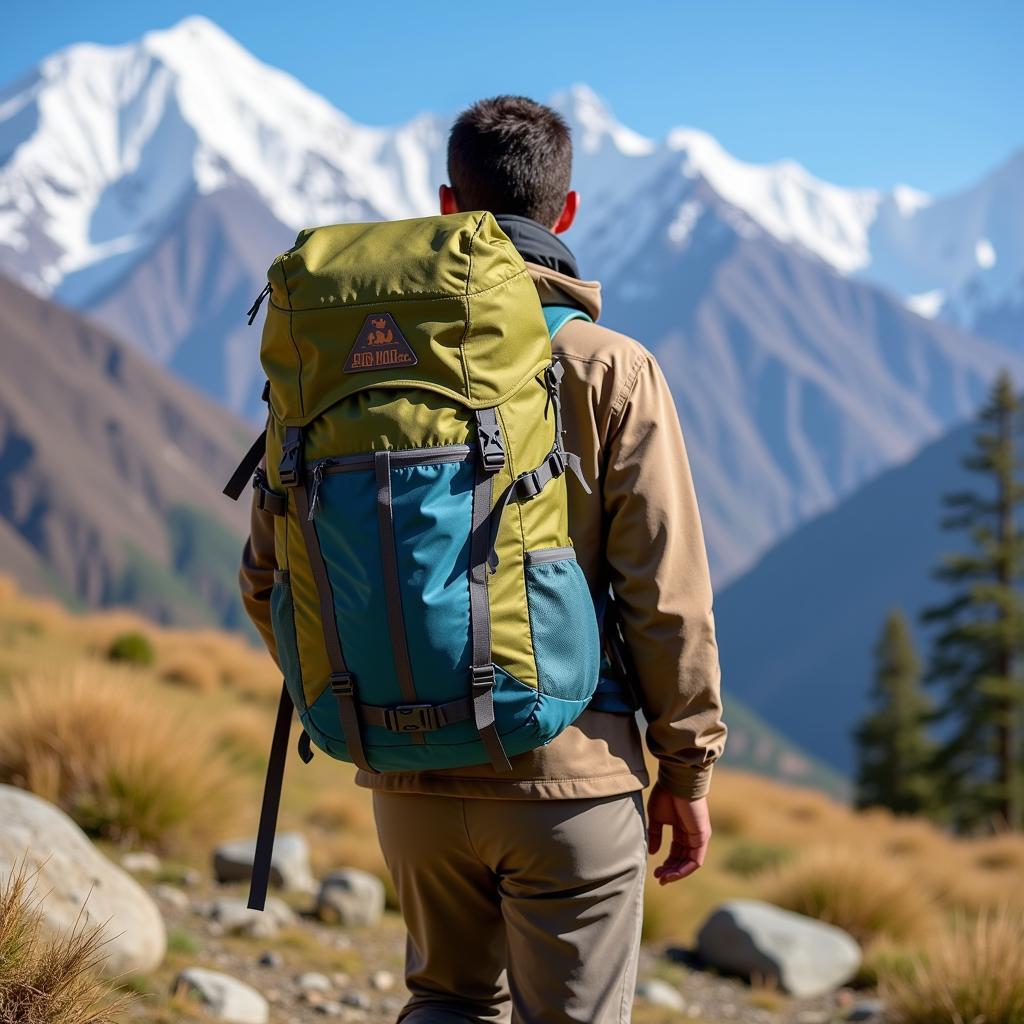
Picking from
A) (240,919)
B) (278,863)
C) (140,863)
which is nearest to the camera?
(240,919)

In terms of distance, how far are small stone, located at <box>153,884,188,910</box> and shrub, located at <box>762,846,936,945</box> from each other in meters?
3.89

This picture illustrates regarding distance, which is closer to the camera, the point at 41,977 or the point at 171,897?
the point at 41,977

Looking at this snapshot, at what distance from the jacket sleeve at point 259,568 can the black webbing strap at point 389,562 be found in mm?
555

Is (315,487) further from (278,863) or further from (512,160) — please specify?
(278,863)

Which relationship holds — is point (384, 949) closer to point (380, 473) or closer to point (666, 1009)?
point (666, 1009)

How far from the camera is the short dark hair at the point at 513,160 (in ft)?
8.40

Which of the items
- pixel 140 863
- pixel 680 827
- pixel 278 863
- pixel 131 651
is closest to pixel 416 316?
pixel 680 827

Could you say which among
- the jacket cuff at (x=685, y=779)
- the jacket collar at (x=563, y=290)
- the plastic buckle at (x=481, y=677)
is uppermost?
the jacket collar at (x=563, y=290)

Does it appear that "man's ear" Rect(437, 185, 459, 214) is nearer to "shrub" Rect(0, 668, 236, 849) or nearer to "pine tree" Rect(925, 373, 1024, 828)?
"shrub" Rect(0, 668, 236, 849)

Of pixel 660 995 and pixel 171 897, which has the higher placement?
pixel 171 897

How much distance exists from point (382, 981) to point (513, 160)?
3.88 meters

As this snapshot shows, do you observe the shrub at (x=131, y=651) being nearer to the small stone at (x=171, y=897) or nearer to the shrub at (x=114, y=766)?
the shrub at (x=114, y=766)

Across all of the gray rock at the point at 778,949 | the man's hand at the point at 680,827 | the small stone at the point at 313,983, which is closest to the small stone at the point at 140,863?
the small stone at the point at 313,983

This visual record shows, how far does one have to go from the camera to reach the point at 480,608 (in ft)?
7.09
